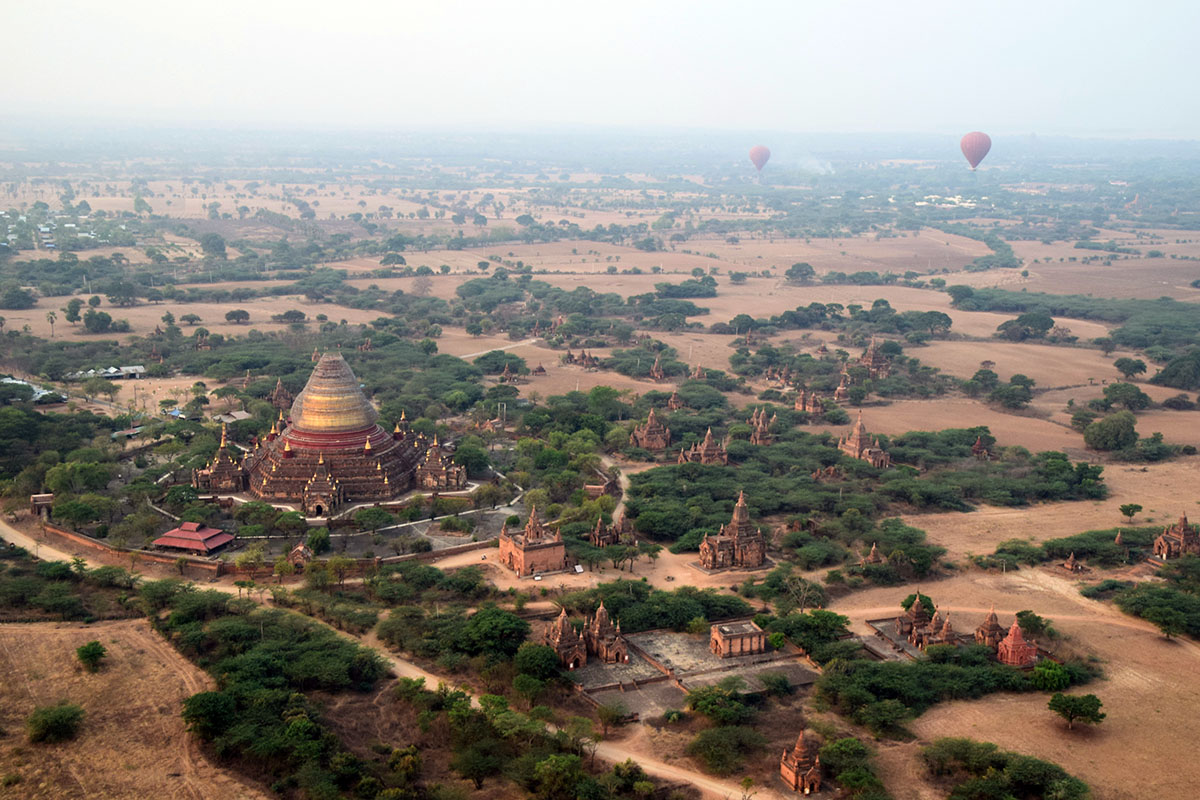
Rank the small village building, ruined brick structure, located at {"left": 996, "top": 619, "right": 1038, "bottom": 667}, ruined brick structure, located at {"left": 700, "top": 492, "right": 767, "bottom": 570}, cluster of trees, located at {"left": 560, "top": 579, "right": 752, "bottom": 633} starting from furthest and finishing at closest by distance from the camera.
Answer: ruined brick structure, located at {"left": 700, "top": 492, "right": 767, "bottom": 570}, cluster of trees, located at {"left": 560, "top": 579, "right": 752, "bottom": 633}, the small village building, ruined brick structure, located at {"left": 996, "top": 619, "right": 1038, "bottom": 667}

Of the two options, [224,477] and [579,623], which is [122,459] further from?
[579,623]

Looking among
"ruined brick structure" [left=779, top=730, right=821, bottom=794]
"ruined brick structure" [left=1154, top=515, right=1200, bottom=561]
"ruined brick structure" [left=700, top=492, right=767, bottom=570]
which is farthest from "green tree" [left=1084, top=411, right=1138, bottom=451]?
"ruined brick structure" [left=779, top=730, right=821, bottom=794]

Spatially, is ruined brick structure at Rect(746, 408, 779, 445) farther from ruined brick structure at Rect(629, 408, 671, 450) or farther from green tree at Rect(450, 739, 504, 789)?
green tree at Rect(450, 739, 504, 789)

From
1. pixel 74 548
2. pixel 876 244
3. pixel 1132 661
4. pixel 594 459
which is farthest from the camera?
pixel 876 244

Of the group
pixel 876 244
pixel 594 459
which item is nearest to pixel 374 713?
pixel 594 459

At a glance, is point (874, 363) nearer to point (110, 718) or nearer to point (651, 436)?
point (651, 436)

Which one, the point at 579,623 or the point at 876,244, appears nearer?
the point at 579,623
